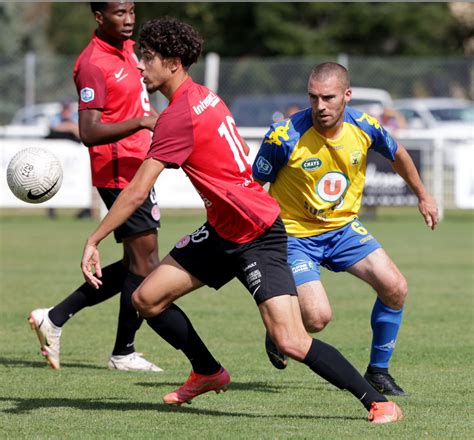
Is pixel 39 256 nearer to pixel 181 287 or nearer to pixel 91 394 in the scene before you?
pixel 91 394

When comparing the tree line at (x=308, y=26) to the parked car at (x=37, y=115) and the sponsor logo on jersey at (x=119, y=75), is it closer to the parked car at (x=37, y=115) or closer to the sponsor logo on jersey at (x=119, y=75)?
the parked car at (x=37, y=115)

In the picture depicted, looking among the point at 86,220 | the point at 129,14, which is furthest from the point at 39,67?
the point at 129,14

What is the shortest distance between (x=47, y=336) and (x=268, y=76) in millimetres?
17405

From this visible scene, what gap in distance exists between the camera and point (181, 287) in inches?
235

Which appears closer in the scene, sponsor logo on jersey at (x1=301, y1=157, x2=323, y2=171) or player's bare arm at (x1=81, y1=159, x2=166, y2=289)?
A: player's bare arm at (x1=81, y1=159, x2=166, y2=289)

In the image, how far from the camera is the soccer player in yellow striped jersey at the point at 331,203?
22.3ft

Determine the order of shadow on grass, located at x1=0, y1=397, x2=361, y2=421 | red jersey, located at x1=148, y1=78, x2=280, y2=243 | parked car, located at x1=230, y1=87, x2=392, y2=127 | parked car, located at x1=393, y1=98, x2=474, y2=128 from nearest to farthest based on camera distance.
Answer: red jersey, located at x1=148, y1=78, x2=280, y2=243 → shadow on grass, located at x1=0, y1=397, x2=361, y2=421 → parked car, located at x1=230, y1=87, x2=392, y2=127 → parked car, located at x1=393, y1=98, x2=474, y2=128

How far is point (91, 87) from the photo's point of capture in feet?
24.6

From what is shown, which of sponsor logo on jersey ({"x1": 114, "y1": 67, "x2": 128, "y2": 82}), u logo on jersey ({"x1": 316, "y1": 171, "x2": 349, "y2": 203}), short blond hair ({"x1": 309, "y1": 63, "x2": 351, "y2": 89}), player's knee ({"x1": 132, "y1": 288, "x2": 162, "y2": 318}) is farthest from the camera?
sponsor logo on jersey ({"x1": 114, "y1": 67, "x2": 128, "y2": 82})

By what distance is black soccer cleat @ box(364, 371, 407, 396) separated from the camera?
6793mm

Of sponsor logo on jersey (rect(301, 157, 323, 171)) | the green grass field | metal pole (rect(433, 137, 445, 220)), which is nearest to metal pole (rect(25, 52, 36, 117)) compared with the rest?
metal pole (rect(433, 137, 445, 220))

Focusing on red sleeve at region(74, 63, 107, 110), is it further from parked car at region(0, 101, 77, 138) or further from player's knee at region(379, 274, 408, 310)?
parked car at region(0, 101, 77, 138)

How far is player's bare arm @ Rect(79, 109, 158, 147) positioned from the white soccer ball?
2.05 ft

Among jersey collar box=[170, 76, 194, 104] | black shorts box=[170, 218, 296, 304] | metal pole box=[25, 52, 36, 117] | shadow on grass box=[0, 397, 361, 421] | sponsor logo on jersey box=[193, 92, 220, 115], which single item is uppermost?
jersey collar box=[170, 76, 194, 104]
